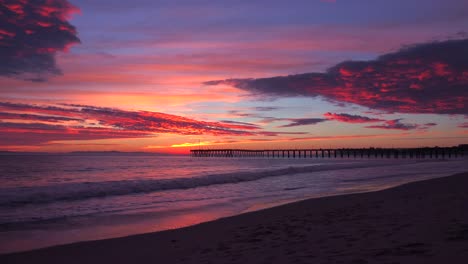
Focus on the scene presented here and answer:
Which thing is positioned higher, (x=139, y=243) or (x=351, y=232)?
(x=351, y=232)

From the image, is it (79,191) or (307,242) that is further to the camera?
(79,191)

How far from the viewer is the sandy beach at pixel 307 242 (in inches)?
205

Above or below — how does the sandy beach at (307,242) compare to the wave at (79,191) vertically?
above

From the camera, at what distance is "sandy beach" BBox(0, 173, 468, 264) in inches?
205

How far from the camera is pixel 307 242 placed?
6.41 meters

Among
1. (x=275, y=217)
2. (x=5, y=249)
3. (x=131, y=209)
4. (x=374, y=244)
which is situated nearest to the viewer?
(x=374, y=244)

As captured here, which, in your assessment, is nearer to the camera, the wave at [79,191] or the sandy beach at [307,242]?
the sandy beach at [307,242]

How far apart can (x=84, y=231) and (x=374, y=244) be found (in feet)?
22.1

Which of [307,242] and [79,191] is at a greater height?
[307,242]

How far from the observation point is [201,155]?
164 m

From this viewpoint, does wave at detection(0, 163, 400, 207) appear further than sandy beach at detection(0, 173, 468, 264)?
Yes

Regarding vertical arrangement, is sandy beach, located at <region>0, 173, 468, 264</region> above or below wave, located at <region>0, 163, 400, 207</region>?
above

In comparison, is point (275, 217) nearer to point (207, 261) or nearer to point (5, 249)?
point (207, 261)

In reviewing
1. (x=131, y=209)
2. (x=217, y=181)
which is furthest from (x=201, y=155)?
(x=131, y=209)
